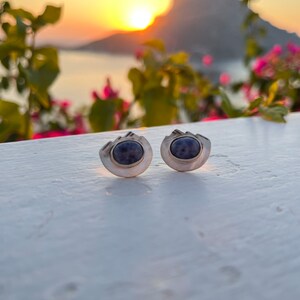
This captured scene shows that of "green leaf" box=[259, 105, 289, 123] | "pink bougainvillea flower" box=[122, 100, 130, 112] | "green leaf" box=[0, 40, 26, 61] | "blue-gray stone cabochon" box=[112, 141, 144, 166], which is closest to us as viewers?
"blue-gray stone cabochon" box=[112, 141, 144, 166]

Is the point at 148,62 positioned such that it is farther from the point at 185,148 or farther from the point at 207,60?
the point at 207,60

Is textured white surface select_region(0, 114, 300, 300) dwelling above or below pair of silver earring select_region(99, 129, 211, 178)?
below

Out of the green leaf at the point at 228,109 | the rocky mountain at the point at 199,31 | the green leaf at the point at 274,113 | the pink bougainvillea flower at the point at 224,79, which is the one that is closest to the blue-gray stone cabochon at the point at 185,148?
the green leaf at the point at 274,113

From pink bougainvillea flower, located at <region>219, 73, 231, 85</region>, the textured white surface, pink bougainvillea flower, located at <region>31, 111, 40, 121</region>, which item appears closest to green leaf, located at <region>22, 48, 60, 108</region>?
the textured white surface

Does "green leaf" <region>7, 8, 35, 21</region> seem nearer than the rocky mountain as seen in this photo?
Yes

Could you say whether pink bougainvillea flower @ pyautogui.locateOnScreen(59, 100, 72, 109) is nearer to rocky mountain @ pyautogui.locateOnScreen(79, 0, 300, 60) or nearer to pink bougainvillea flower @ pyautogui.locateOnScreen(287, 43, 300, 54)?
rocky mountain @ pyautogui.locateOnScreen(79, 0, 300, 60)
